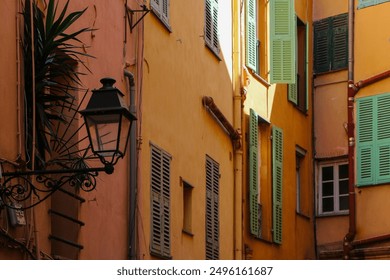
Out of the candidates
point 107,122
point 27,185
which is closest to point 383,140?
point 27,185

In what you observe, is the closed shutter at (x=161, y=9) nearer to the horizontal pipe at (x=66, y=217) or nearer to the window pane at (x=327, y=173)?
the horizontal pipe at (x=66, y=217)

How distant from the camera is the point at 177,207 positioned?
16.9 metres

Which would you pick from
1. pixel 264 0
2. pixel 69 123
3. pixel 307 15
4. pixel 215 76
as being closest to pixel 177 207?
pixel 215 76

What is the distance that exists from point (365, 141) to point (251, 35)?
10.3 ft

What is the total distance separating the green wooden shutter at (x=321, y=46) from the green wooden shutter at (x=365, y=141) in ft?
4.37

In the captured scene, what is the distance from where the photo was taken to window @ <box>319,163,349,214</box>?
78.0 feet

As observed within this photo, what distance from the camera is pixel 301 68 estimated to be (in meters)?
24.4

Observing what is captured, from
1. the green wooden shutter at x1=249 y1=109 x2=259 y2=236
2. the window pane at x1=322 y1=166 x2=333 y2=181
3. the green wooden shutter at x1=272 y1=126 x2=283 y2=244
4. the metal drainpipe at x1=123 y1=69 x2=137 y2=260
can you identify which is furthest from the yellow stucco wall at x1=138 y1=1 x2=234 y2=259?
the window pane at x1=322 y1=166 x2=333 y2=181

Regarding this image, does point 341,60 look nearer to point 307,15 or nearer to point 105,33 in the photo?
point 307,15

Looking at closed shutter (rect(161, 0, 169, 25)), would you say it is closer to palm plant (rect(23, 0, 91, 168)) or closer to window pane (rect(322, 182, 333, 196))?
palm plant (rect(23, 0, 91, 168))

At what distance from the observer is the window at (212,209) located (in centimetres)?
1848
